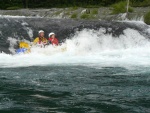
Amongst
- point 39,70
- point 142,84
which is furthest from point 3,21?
point 142,84

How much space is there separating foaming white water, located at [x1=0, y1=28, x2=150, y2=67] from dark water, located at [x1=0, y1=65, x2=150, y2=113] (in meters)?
1.36

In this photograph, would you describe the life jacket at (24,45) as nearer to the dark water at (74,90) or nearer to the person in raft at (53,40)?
the person in raft at (53,40)

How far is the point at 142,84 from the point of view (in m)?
8.17

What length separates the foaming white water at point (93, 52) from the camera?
11648 mm

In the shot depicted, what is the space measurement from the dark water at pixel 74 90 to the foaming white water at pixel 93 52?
1.36 metres

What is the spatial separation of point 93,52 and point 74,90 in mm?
7162

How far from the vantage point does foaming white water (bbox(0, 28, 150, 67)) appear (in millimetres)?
11648

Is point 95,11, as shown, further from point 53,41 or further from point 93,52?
point 53,41

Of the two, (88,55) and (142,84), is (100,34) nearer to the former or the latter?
(88,55)

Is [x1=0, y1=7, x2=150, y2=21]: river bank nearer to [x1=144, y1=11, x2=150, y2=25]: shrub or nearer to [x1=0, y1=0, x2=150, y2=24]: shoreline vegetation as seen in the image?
[x1=0, y1=0, x2=150, y2=24]: shoreline vegetation

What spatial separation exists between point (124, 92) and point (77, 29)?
8731mm

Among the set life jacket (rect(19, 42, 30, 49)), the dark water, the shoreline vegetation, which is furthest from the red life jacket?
the shoreline vegetation

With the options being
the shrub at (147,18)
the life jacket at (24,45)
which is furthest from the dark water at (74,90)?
the shrub at (147,18)

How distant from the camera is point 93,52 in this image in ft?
48.2
